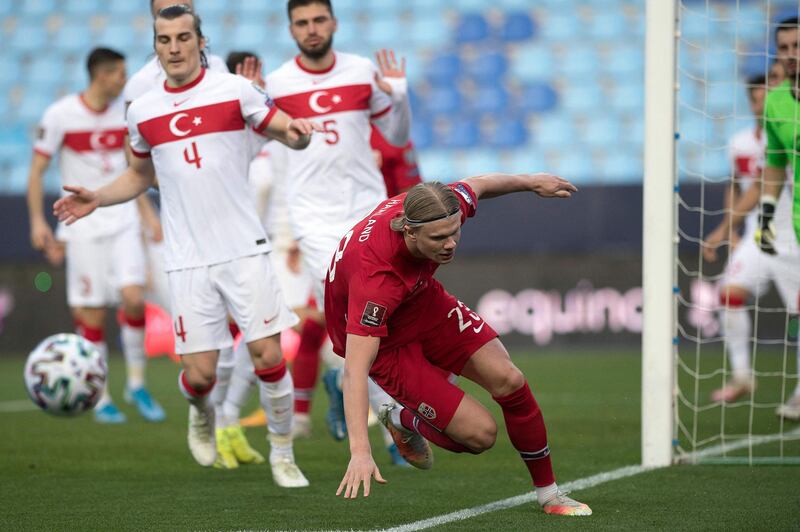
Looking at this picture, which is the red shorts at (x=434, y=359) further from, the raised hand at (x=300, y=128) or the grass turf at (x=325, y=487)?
the raised hand at (x=300, y=128)

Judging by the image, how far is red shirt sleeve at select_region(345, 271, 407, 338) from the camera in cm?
425

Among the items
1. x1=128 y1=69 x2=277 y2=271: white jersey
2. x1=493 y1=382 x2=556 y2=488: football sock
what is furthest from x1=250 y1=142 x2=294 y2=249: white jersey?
x1=493 y1=382 x2=556 y2=488: football sock

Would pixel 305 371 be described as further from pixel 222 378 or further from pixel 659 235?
pixel 659 235

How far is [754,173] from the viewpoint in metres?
9.43

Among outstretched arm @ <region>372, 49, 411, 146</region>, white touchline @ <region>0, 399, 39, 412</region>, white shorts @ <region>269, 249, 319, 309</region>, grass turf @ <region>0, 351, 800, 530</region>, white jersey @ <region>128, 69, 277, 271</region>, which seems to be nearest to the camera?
grass turf @ <region>0, 351, 800, 530</region>

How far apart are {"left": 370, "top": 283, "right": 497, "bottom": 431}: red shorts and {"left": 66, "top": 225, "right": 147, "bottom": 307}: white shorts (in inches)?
173

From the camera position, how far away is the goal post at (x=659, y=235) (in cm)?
613

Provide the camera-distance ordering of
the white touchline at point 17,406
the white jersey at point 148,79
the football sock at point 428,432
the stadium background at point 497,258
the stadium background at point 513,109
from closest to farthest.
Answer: the football sock at point 428,432 → the stadium background at point 497,258 → the white jersey at point 148,79 → the white touchline at point 17,406 → the stadium background at point 513,109

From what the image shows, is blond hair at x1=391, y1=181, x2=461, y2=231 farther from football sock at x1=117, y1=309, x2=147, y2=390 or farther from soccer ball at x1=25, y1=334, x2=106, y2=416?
football sock at x1=117, y1=309, x2=147, y2=390

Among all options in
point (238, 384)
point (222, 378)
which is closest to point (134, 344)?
point (238, 384)

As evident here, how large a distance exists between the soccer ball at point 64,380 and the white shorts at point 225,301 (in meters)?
0.96

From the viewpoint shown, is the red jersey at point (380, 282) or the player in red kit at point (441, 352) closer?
the red jersey at point (380, 282)

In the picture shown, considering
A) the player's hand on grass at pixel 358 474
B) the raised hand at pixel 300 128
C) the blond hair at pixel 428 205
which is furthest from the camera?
the raised hand at pixel 300 128

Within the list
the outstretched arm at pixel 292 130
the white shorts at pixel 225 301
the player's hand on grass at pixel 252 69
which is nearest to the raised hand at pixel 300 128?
the outstretched arm at pixel 292 130
